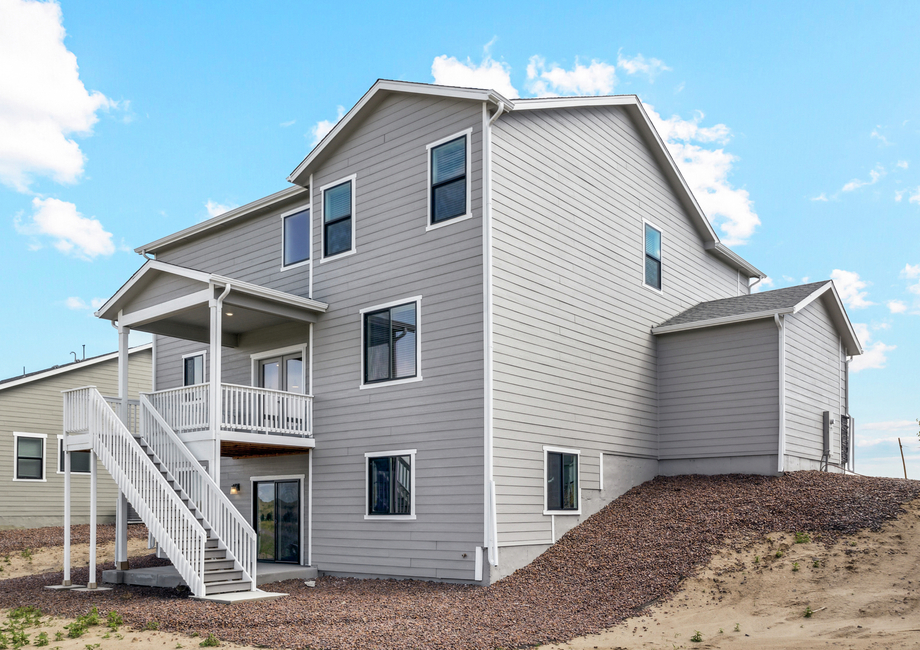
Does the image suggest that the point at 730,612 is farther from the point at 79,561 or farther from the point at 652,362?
the point at 79,561

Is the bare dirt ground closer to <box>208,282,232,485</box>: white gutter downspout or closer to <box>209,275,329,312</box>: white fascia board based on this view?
<box>208,282,232,485</box>: white gutter downspout

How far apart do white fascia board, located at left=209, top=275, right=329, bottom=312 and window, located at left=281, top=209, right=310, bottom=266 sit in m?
1.79

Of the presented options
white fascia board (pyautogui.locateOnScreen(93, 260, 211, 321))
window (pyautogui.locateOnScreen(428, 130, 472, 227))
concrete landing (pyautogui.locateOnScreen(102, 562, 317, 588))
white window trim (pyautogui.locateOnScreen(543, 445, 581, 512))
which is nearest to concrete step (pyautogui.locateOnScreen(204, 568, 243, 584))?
concrete landing (pyautogui.locateOnScreen(102, 562, 317, 588))

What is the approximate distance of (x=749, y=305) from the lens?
18844 millimetres

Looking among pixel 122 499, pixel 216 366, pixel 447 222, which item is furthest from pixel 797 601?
pixel 122 499

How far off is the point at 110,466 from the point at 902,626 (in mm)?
13228

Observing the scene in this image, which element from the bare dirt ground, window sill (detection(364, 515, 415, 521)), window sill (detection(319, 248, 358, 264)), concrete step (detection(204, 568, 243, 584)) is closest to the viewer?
the bare dirt ground

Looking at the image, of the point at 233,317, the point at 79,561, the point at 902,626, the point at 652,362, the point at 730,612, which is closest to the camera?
the point at 902,626

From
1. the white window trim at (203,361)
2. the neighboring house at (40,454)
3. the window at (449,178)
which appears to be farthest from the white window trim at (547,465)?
the neighboring house at (40,454)

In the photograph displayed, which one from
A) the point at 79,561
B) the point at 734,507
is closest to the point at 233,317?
the point at 79,561

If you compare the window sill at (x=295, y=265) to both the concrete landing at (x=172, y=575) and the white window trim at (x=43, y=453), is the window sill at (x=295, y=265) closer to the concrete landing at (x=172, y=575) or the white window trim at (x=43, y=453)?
the concrete landing at (x=172, y=575)

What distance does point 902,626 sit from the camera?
10281 millimetres

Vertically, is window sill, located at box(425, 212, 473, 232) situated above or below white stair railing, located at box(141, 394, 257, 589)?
above

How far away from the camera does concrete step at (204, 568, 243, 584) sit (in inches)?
547
